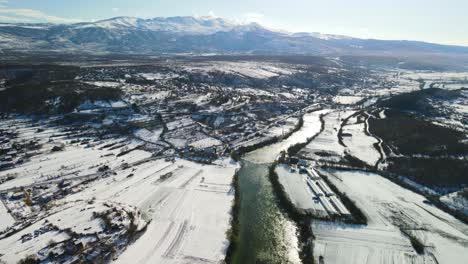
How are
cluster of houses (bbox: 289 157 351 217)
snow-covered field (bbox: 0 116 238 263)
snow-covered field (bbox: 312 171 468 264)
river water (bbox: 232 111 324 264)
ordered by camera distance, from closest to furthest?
snow-covered field (bbox: 312 171 468 264) < river water (bbox: 232 111 324 264) < snow-covered field (bbox: 0 116 238 263) < cluster of houses (bbox: 289 157 351 217)

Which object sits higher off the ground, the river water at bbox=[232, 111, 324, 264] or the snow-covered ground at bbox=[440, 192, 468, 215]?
the snow-covered ground at bbox=[440, 192, 468, 215]

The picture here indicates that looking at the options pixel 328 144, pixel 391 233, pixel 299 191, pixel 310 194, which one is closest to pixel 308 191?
pixel 310 194

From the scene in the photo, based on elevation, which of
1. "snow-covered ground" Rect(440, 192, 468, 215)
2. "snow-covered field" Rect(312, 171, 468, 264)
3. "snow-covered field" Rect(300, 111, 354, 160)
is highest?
"snow-covered field" Rect(300, 111, 354, 160)

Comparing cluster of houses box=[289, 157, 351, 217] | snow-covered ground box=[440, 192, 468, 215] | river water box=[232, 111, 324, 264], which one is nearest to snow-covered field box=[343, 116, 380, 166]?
cluster of houses box=[289, 157, 351, 217]

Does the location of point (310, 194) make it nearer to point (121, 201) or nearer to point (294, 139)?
point (121, 201)

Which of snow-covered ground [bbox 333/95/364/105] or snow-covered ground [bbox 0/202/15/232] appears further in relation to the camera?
snow-covered ground [bbox 333/95/364/105]

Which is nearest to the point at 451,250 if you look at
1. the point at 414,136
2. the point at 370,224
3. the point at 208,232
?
the point at 370,224

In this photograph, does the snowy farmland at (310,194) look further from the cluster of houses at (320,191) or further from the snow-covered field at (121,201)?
the snow-covered field at (121,201)

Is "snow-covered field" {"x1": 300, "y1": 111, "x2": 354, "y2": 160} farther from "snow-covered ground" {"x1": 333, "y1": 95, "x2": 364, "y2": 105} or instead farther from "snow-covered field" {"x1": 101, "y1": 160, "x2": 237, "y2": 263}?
"snow-covered ground" {"x1": 333, "y1": 95, "x2": 364, "y2": 105}
